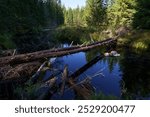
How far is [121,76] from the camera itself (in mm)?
16453

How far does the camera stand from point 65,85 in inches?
490

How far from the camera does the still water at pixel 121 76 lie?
1286 centimetres

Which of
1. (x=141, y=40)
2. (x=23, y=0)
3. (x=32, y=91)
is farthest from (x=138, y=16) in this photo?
(x=32, y=91)

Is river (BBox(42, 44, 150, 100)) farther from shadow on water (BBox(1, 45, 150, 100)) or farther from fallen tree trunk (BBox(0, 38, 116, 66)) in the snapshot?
fallen tree trunk (BBox(0, 38, 116, 66))

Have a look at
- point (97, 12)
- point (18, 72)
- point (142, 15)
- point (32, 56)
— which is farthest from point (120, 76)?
point (97, 12)

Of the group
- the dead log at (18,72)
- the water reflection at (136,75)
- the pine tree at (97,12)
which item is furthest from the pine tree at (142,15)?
the pine tree at (97,12)

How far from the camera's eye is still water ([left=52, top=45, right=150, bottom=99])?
1286 cm

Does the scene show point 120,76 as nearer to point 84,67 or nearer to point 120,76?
point 120,76

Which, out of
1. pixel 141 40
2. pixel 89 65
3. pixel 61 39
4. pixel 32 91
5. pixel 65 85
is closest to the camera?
pixel 32 91

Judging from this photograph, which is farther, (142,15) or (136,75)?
(142,15)

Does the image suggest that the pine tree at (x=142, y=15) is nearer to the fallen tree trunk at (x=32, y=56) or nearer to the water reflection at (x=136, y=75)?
the water reflection at (x=136, y=75)

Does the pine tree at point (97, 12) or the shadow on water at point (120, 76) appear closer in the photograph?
the shadow on water at point (120, 76)

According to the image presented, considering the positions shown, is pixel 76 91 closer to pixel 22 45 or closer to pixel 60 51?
pixel 60 51

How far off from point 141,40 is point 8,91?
1824 cm
